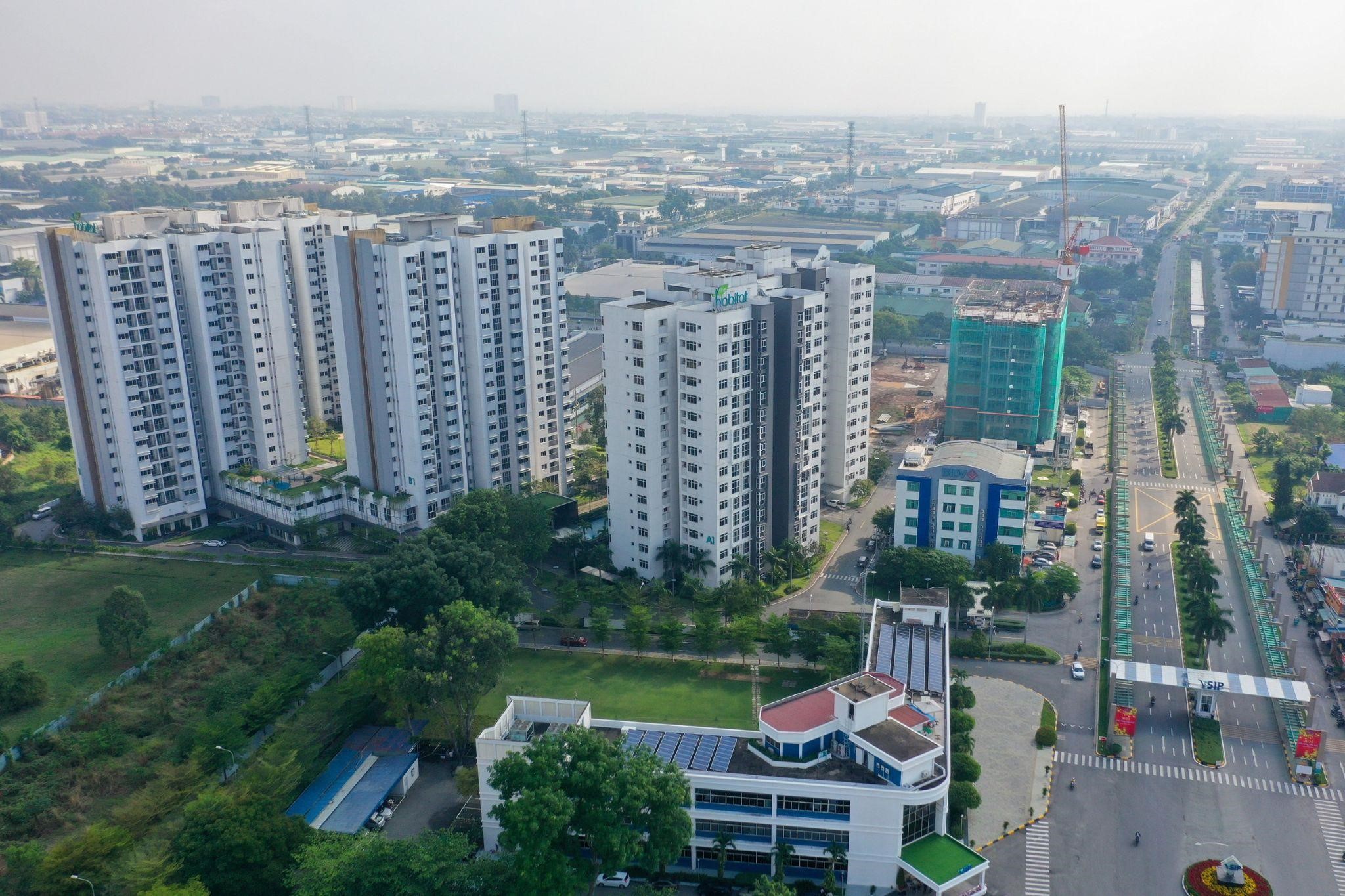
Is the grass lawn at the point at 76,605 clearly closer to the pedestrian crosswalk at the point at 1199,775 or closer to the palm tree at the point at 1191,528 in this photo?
the pedestrian crosswalk at the point at 1199,775

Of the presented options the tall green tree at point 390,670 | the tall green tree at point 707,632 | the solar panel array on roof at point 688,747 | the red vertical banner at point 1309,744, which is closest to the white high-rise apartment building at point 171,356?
the tall green tree at point 390,670

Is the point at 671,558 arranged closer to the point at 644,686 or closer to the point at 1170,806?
the point at 644,686

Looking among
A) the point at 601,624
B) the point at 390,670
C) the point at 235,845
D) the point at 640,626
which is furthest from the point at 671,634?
the point at 235,845

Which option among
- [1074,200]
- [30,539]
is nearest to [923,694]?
[30,539]

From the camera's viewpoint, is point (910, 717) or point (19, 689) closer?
point (910, 717)

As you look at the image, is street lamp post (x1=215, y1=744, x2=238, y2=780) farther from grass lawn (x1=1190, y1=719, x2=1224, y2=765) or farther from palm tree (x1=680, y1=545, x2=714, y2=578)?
grass lawn (x1=1190, y1=719, x2=1224, y2=765)

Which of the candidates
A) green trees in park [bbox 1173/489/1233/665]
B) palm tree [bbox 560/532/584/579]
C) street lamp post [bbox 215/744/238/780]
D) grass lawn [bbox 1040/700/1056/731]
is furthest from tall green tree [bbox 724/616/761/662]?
street lamp post [bbox 215/744/238/780]
